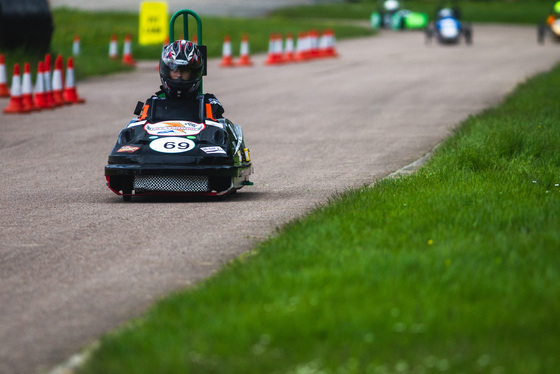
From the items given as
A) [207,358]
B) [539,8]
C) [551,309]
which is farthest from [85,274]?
[539,8]

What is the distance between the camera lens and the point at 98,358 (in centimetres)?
447

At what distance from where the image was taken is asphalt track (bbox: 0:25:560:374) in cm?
579

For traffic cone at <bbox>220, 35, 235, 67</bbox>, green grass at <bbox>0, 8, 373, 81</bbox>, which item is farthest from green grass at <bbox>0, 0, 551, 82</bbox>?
traffic cone at <bbox>220, 35, 235, 67</bbox>

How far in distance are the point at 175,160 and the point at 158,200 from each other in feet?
1.83

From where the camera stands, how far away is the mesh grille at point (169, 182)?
30.5ft

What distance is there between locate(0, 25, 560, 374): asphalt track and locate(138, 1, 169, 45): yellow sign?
5.67 m

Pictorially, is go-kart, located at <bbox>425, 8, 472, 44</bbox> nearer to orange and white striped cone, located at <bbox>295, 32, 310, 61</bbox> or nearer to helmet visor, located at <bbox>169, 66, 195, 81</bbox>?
orange and white striped cone, located at <bbox>295, 32, 310, 61</bbox>

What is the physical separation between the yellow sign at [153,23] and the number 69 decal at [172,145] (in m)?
22.7

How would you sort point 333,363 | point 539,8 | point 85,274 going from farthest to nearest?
1. point 539,8
2. point 85,274
3. point 333,363

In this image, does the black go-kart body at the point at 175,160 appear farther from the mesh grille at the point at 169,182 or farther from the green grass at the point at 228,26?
the green grass at the point at 228,26

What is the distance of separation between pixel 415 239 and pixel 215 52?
29.1m

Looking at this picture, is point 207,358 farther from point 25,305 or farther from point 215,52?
point 215,52

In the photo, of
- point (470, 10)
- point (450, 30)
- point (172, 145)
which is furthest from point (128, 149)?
point (470, 10)

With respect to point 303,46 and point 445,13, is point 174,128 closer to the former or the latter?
point 303,46
